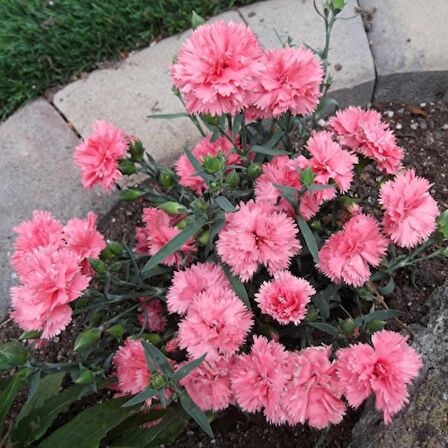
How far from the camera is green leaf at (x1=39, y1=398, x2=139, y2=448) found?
4.61 feet

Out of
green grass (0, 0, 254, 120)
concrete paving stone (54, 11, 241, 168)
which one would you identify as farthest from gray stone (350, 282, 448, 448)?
green grass (0, 0, 254, 120)

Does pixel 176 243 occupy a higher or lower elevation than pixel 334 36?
higher

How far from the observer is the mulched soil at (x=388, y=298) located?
5.38 ft

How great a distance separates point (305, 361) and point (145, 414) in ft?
1.78

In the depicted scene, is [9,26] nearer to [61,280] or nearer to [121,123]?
[121,123]

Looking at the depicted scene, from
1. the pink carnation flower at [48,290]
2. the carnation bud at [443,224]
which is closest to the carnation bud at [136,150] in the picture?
the pink carnation flower at [48,290]

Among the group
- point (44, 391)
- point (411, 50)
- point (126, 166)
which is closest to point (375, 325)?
point (126, 166)

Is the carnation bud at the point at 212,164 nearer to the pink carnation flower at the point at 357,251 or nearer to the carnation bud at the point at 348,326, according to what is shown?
the pink carnation flower at the point at 357,251

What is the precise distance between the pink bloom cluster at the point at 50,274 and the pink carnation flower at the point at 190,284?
21 cm

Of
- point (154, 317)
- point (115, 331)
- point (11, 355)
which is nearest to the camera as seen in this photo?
point (11, 355)

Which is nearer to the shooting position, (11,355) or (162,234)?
(11,355)

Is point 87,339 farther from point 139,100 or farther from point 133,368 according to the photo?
point 139,100

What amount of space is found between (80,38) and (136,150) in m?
1.26

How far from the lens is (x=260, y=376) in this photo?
127 cm
